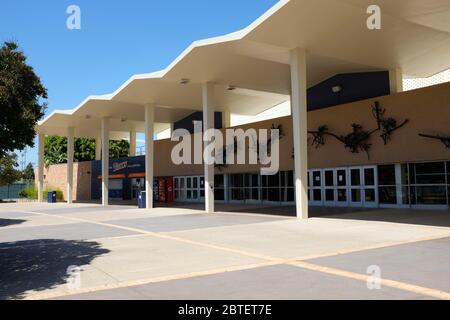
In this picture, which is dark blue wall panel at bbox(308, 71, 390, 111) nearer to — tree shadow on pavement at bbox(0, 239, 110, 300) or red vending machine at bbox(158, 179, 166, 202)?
red vending machine at bbox(158, 179, 166, 202)

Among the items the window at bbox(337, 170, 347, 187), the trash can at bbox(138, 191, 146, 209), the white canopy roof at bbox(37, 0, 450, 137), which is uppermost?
the white canopy roof at bbox(37, 0, 450, 137)

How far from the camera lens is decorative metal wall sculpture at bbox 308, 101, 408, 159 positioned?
2011 centimetres

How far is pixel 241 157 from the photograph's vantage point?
91.2 ft

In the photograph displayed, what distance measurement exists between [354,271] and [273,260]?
172cm

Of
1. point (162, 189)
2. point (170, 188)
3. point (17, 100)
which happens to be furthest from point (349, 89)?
point (17, 100)

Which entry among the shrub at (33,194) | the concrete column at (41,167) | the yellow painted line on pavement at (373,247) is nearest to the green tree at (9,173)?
the shrub at (33,194)

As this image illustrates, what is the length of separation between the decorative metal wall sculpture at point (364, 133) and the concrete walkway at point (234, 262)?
628 centimetres

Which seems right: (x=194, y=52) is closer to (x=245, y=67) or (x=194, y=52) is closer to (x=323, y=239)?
(x=245, y=67)

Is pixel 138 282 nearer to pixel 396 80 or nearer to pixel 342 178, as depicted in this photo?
pixel 342 178

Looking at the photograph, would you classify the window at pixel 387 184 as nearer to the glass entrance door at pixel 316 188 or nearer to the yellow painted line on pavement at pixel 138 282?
the glass entrance door at pixel 316 188

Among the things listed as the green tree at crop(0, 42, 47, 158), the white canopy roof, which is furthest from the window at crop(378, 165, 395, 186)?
the green tree at crop(0, 42, 47, 158)

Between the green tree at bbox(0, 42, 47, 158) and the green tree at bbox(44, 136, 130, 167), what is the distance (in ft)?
183

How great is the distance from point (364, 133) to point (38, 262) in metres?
16.1
